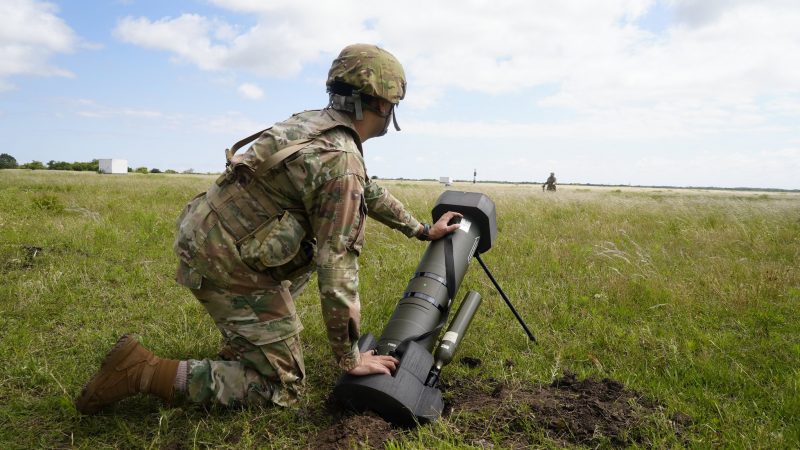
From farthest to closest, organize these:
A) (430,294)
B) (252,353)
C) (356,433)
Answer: (430,294)
(252,353)
(356,433)

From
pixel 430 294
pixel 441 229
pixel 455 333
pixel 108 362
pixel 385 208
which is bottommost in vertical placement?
pixel 108 362

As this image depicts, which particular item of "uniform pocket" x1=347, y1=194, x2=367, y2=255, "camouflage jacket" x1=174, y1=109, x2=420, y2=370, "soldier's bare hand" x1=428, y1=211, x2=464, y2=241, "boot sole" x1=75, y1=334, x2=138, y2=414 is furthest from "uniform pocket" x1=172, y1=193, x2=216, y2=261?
"soldier's bare hand" x1=428, y1=211, x2=464, y2=241

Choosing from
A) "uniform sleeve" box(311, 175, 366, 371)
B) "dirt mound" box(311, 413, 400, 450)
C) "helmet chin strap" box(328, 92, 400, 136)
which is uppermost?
"helmet chin strap" box(328, 92, 400, 136)

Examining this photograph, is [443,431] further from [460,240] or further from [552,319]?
[552,319]

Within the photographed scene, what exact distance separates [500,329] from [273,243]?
8.86ft

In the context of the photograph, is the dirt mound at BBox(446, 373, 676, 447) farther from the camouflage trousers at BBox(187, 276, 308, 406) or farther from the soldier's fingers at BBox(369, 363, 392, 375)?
the camouflage trousers at BBox(187, 276, 308, 406)

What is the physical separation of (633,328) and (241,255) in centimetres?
374

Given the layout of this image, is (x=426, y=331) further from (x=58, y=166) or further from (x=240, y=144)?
(x=58, y=166)

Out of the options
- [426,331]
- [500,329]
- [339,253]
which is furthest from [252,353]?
[500,329]

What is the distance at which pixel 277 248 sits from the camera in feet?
9.96

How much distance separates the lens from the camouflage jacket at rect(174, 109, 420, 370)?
291cm

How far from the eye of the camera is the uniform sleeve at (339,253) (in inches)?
113

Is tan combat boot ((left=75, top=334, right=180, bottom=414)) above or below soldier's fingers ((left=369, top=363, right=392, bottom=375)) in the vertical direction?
below

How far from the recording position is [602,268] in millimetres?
6719
